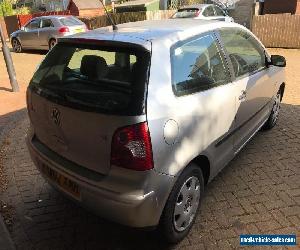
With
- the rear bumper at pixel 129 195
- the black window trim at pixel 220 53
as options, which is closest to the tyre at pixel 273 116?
the black window trim at pixel 220 53

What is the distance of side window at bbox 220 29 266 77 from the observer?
354 cm

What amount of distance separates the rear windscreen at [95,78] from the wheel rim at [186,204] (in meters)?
0.91

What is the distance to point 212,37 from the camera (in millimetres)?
3291

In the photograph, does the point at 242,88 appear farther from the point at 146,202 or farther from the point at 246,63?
the point at 146,202

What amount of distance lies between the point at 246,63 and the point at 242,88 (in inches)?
17.9

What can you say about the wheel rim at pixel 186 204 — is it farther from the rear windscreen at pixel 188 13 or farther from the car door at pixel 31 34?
the car door at pixel 31 34

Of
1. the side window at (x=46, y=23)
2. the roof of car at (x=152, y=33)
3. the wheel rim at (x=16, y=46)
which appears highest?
the roof of car at (x=152, y=33)

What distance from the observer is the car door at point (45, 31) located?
47.1 ft

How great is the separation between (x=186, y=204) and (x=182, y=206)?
0.26 feet

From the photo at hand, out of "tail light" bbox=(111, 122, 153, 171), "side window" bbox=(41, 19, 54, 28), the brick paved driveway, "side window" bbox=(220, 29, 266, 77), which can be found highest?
"side window" bbox=(220, 29, 266, 77)

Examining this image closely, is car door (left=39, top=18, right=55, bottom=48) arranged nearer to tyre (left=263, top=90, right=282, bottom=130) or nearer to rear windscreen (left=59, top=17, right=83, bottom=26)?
rear windscreen (left=59, top=17, right=83, bottom=26)

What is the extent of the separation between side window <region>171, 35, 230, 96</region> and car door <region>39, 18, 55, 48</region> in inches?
486

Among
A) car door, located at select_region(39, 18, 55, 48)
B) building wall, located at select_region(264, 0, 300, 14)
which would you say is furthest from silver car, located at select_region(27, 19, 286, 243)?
building wall, located at select_region(264, 0, 300, 14)

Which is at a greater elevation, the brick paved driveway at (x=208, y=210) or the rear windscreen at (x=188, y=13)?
the rear windscreen at (x=188, y=13)
